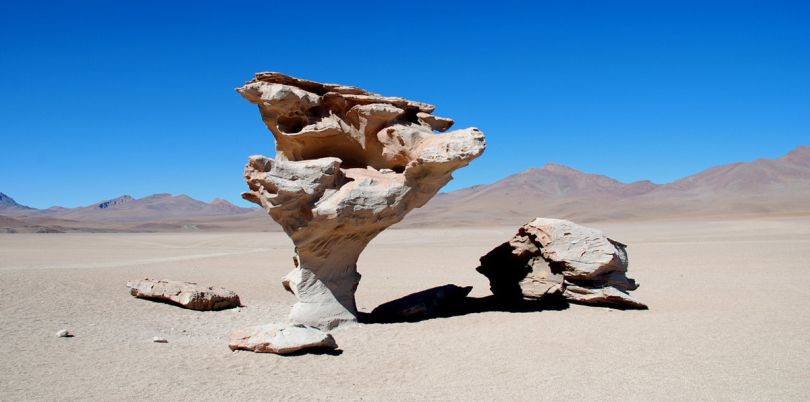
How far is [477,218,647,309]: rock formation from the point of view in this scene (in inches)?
434

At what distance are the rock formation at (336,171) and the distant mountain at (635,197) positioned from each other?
71944 millimetres

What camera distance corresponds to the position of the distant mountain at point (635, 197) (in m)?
85.6

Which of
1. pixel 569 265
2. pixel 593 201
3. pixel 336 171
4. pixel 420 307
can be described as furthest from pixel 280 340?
pixel 593 201

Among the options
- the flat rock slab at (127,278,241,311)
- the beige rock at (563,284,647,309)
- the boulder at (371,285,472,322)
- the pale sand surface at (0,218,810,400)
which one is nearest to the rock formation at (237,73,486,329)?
the boulder at (371,285,472,322)

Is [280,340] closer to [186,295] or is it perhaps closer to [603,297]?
[186,295]

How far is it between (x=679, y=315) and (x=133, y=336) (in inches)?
366

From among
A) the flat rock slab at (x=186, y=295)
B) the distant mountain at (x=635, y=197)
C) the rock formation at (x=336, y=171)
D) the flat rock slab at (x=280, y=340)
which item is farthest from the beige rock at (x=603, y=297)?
the distant mountain at (x=635, y=197)

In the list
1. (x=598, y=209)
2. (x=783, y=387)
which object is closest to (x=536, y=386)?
(x=783, y=387)

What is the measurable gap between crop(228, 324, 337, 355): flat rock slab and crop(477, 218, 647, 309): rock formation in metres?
5.12

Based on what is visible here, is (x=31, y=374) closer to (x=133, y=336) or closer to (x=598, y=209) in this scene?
(x=133, y=336)

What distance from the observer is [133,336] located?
9.24m

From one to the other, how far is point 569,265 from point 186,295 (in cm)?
768

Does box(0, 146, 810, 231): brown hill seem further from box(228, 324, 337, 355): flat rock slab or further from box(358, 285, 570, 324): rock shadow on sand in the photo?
box(228, 324, 337, 355): flat rock slab

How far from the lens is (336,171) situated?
32.7ft
